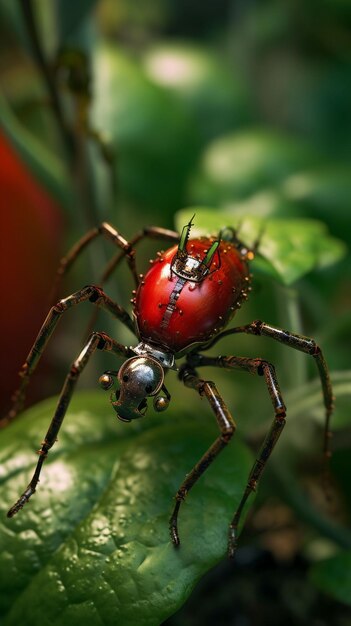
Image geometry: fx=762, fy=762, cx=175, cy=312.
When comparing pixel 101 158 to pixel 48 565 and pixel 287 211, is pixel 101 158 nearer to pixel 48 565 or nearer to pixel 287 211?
pixel 287 211

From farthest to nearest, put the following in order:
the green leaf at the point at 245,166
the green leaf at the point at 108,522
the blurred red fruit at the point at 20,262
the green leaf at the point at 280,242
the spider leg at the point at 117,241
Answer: the blurred red fruit at the point at 20,262, the green leaf at the point at 245,166, the spider leg at the point at 117,241, the green leaf at the point at 280,242, the green leaf at the point at 108,522

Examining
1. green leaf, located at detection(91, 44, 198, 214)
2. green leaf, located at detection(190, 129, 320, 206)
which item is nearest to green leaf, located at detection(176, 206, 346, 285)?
green leaf, located at detection(190, 129, 320, 206)

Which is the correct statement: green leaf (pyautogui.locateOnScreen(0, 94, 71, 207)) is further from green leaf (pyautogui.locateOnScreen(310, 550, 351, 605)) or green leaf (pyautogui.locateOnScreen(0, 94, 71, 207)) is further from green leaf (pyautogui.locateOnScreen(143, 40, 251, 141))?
green leaf (pyautogui.locateOnScreen(310, 550, 351, 605))

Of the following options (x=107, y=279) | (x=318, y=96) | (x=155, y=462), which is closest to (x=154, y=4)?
(x=318, y=96)

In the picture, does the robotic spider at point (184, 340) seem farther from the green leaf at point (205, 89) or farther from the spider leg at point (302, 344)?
the green leaf at point (205, 89)

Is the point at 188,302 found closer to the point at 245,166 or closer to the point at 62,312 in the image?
the point at 62,312

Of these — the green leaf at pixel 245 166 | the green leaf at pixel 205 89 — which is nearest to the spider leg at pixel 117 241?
the green leaf at pixel 245 166
